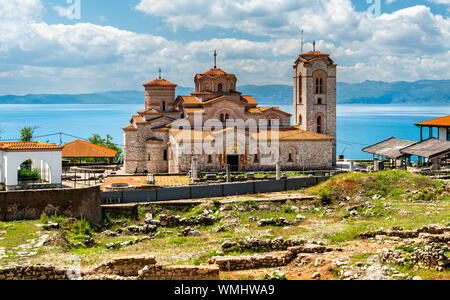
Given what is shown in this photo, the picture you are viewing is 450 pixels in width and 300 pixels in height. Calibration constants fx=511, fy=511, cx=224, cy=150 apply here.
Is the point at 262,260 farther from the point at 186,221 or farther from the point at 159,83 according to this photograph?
the point at 159,83

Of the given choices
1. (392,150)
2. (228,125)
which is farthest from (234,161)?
(392,150)

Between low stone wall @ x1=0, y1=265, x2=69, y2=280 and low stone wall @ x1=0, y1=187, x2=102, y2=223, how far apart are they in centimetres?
978

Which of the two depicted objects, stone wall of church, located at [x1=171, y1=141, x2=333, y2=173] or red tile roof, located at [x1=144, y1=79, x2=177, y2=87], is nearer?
stone wall of church, located at [x1=171, y1=141, x2=333, y2=173]

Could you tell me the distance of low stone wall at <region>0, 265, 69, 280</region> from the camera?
13.4m

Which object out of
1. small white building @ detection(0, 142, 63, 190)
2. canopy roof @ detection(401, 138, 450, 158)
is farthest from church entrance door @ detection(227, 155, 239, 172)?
small white building @ detection(0, 142, 63, 190)

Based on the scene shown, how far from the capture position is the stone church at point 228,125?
3869cm

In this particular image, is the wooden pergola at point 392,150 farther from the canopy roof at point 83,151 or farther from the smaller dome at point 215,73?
the canopy roof at point 83,151

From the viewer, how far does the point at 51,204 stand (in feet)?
77.2

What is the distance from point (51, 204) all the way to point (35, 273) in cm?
1051

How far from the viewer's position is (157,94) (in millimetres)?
44594

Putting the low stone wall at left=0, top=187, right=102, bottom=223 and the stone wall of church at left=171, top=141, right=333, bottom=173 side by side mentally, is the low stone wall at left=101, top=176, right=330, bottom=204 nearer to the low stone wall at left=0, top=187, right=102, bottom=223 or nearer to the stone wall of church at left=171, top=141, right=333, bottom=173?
the low stone wall at left=0, top=187, right=102, bottom=223

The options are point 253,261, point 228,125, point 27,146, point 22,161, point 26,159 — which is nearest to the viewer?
point 253,261

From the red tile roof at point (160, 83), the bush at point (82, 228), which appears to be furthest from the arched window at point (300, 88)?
the bush at point (82, 228)

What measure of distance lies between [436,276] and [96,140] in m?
53.9
